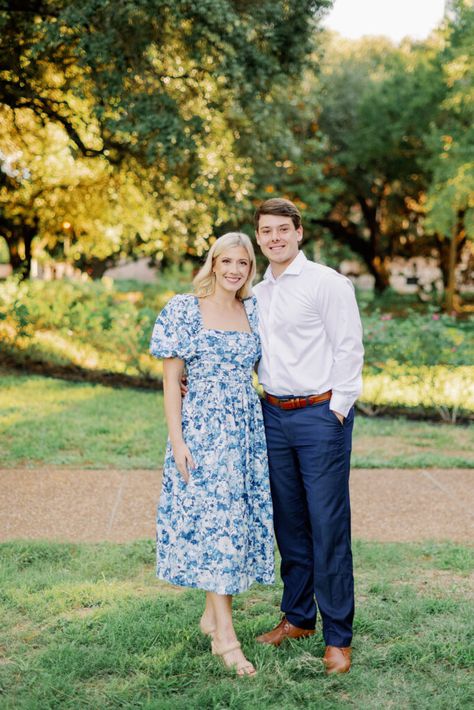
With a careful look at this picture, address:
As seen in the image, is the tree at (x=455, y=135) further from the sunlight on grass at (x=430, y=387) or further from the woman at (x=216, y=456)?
the woman at (x=216, y=456)

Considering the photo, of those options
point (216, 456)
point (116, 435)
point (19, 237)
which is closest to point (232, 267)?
point (216, 456)

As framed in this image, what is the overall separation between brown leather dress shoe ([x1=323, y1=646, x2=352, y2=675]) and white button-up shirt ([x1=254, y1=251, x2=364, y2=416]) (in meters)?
1.05

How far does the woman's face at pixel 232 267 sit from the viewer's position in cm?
363

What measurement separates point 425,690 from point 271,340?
1602 millimetres

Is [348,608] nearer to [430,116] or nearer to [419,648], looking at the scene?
[419,648]

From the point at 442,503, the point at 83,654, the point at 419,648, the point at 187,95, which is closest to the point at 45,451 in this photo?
the point at 442,503

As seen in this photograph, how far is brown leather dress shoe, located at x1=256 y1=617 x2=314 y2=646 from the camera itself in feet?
12.4

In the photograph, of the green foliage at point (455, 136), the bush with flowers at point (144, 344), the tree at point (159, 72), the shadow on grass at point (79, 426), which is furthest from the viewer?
the green foliage at point (455, 136)

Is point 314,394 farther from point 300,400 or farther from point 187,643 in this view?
point 187,643

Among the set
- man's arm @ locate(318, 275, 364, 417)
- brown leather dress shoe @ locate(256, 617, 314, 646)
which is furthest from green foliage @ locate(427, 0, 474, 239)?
brown leather dress shoe @ locate(256, 617, 314, 646)

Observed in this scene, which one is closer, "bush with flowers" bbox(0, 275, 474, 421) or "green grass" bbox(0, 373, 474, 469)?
"green grass" bbox(0, 373, 474, 469)

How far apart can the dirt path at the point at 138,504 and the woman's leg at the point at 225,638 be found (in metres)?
1.77

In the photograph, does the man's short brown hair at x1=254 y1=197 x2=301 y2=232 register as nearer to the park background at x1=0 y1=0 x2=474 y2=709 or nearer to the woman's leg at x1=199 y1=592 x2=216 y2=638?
the woman's leg at x1=199 y1=592 x2=216 y2=638

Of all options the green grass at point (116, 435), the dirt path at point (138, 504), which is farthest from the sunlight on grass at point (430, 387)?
the dirt path at point (138, 504)
